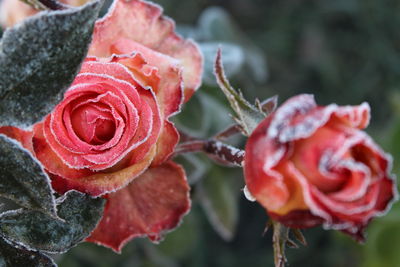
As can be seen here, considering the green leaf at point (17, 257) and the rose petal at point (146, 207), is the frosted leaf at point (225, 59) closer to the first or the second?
the rose petal at point (146, 207)

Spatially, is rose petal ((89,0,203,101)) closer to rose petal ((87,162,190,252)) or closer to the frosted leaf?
rose petal ((87,162,190,252))

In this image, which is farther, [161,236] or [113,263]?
[113,263]

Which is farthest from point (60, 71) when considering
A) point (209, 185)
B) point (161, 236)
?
point (209, 185)

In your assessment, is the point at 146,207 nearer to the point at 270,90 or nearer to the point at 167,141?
the point at 167,141

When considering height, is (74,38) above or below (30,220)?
above

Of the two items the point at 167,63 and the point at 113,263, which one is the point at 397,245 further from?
the point at 167,63

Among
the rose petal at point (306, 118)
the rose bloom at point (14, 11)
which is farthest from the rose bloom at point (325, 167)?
the rose bloom at point (14, 11)

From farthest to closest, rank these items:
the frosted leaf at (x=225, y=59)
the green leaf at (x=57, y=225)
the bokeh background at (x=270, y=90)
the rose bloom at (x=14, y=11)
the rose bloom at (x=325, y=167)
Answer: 1. the bokeh background at (x=270, y=90)
2. the frosted leaf at (x=225, y=59)
3. the rose bloom at (x=14, y=11)
4. the green leaf at (x=57, y=225)
5. the rose bloom at (x=325, y=167)

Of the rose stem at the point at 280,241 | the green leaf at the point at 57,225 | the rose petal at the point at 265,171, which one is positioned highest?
the rose petal at the point at 265,171
